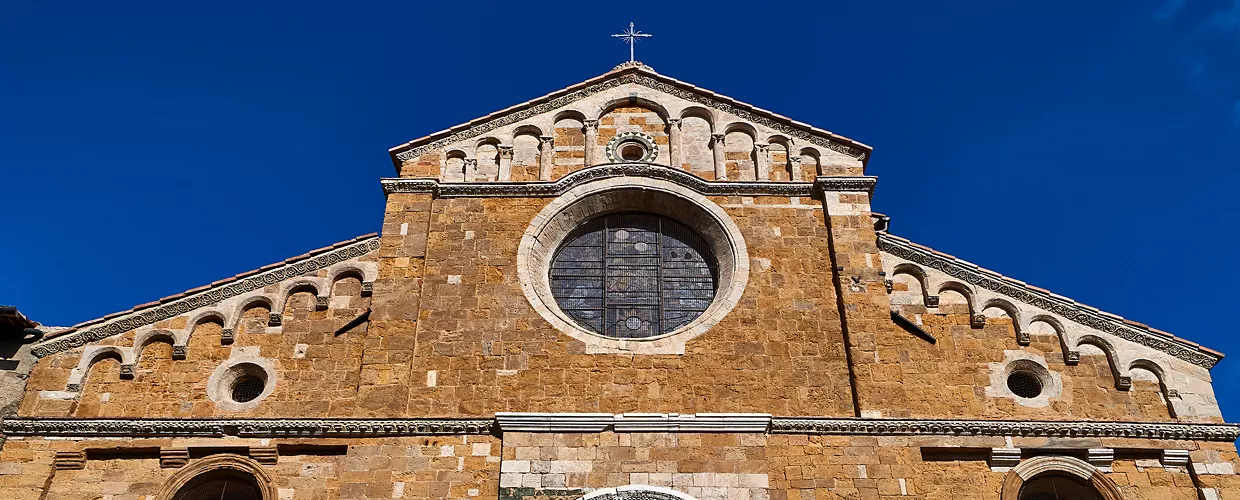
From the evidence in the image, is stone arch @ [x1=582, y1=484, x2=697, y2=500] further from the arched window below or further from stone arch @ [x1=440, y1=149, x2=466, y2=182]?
stone arch @ [x1=440, y1=149, x2=466, y2=182]

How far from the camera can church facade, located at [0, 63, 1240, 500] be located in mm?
13836

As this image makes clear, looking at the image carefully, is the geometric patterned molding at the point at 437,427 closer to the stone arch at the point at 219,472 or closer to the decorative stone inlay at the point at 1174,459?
the stone arch at the point at 219,472

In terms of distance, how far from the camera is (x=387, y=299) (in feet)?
50.4

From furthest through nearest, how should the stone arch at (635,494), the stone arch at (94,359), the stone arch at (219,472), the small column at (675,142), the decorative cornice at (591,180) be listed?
the small column at (675,142) → the decorative cornice at (591,180) → the stone arch at (94,359) → the stone arch at (219,472) → the stone arch at (635,494)

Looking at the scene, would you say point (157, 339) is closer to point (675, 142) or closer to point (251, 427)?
point (251, 427)

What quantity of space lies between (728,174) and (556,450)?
5157 millimetres

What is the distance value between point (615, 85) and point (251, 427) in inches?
293

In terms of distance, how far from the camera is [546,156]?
1733 centimetres

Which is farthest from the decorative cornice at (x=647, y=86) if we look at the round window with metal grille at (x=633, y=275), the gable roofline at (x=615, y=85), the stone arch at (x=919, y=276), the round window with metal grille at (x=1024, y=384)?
the round window with metal grille at (x=1024, y=384)

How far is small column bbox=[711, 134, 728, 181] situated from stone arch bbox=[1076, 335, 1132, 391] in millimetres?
5030

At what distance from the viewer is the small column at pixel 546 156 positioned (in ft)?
55.9

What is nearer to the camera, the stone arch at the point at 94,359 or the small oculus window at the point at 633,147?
the stone arch at the point at 94,359

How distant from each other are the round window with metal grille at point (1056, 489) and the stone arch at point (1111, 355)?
1479 millimetres

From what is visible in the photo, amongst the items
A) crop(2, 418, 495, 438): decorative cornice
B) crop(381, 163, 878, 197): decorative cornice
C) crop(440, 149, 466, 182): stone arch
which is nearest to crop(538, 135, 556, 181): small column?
crop(381, 163, 878, 197): decorative cornice
